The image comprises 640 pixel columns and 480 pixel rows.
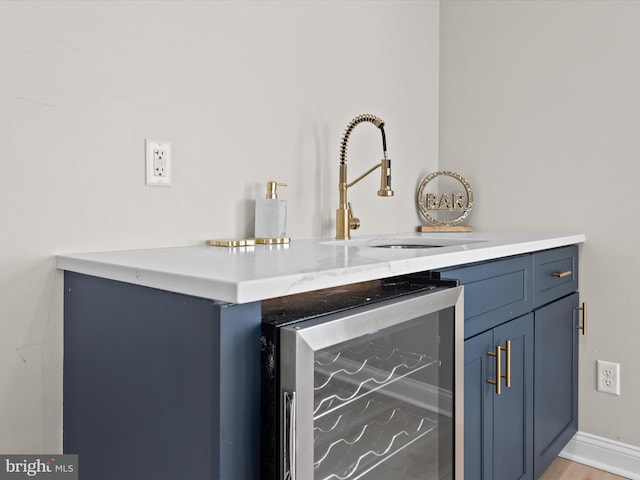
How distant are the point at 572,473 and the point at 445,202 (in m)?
1.16

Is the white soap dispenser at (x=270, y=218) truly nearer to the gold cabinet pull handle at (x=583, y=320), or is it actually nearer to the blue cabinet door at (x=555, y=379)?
the blue cabinet door at (x=555, y=379)

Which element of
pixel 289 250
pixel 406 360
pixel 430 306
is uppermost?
pixel 289 250

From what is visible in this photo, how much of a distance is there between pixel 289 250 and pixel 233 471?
22.8 inches

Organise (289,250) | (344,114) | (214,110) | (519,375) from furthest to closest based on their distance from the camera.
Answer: (344,114) → (519,375) → (214,110) → (289,250)

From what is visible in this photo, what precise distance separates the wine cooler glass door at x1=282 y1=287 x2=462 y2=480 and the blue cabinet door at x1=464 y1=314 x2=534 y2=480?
11cm

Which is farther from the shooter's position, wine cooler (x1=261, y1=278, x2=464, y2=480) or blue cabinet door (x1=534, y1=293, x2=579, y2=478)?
blue cabinet door (x1=534, y1=293, x2=579, y2=478)

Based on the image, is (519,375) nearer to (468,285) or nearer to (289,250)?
(468,285)

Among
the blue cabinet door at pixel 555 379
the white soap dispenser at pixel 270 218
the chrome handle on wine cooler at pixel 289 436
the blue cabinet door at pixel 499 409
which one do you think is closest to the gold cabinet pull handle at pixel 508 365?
the blue cabinet door at pixel 499 409

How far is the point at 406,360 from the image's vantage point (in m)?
1.04

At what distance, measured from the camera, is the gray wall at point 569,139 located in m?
1.84

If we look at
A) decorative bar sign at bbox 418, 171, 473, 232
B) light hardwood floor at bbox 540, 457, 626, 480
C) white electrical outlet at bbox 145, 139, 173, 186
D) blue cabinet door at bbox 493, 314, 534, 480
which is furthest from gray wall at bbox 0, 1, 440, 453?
light hardwood floor at bbox 540, 457, 626, 480

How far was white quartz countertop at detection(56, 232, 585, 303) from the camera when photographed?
28.9 inches

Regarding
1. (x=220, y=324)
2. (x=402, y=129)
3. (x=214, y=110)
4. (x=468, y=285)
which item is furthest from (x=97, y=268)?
(x=402, y=129)

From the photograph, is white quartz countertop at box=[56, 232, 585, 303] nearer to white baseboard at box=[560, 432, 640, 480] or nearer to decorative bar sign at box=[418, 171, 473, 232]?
decorative bar sign at box=[418, 171, 473, 232]
